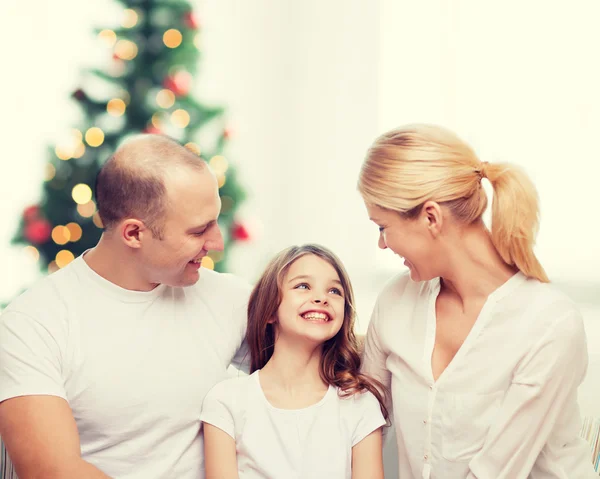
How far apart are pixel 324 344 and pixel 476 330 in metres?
0.46

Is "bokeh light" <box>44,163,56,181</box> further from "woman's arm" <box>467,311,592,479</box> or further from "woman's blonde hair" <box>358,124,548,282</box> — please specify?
"woman's arm" <box>467,311,592,479</box>

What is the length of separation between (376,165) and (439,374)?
20.8 inches

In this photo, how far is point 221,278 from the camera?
208 centimetres

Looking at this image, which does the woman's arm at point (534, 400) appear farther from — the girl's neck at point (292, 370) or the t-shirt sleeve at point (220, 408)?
the t-shirt sleeve at point (220, 408)

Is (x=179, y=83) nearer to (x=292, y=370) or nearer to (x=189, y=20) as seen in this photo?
(x=189, y=20)

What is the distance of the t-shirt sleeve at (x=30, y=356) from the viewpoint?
1.61 meters

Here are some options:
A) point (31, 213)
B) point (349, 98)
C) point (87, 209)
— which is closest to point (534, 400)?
point (87, 209)

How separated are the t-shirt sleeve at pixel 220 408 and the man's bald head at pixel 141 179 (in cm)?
43

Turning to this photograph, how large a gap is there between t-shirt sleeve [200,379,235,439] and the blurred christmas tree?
172 cm

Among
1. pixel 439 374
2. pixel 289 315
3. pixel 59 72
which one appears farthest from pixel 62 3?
pixel 439 374

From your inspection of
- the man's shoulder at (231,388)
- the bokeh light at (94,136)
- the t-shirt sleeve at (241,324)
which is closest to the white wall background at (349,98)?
the bokeh light at (94,136)

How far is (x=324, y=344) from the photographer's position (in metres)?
2.00

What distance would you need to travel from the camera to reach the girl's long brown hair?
1922 mm

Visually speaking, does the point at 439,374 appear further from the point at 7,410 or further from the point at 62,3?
the point at 62,3
